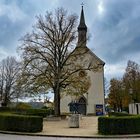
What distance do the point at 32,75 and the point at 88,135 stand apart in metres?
21.1

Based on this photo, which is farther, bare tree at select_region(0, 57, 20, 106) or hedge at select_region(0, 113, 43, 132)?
bare tree at select_region(0, 57, 20, 106)

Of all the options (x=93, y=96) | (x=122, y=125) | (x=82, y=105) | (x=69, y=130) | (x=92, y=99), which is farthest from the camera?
(x=93, y=96)

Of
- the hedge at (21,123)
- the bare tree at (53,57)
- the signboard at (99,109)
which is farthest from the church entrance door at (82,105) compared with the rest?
the hedge at (21,123)

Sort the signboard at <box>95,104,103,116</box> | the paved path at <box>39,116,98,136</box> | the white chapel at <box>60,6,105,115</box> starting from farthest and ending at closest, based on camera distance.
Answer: the white chapel at <box>60,6,105,115</box> < the signboard at <box>95,104,103,116</box> < the paved path at <box>39,116,98,136</box>

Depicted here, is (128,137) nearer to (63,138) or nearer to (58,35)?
(63,138)

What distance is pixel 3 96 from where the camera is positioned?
2712 inches

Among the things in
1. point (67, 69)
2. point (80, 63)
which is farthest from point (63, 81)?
point (80, 63)

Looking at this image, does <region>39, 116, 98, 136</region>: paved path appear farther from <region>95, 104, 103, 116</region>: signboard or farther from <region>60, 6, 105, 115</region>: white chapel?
<region>60, 6, 105, 115</region>: white chapel

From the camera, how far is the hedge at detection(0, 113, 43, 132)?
22172mm

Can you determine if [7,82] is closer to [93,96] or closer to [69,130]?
[93,96]

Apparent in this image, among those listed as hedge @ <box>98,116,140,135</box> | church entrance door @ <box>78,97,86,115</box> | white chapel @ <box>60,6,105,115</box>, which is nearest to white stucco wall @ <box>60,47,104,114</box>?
white chapel @ <box>60,6,105,115</box>

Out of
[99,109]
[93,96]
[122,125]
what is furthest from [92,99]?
[122,125]

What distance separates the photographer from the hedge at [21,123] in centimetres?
2217

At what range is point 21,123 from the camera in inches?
877
